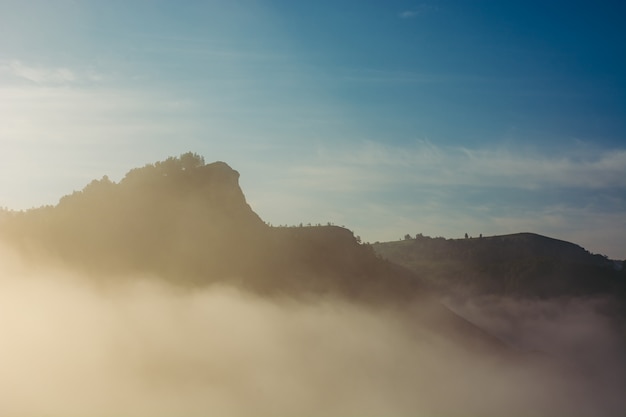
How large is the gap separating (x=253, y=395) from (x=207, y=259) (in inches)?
1223

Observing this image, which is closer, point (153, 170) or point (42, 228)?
point (42, 228)

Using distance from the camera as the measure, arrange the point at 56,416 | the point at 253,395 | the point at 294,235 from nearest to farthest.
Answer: the point at 56,416
the point at 253,395
the point at 294,235

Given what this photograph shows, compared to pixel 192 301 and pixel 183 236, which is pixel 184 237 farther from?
pixel 192 301

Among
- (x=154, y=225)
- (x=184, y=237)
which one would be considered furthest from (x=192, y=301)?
(x=154, y=225)

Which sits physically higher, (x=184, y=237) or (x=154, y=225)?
(x=154, y=225)

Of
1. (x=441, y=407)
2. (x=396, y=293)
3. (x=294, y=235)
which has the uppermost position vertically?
(x=294, y=235)

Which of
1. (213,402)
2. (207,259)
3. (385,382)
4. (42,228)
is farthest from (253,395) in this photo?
(42,228)

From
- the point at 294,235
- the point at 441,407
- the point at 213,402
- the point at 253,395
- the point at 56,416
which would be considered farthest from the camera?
the point at 441,407

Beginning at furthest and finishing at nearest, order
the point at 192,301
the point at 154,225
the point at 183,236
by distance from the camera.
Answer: the point at 192,301, the point at 183,236, the point at 154,225

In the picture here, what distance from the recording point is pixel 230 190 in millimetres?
160375

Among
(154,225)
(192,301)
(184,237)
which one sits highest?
(154,225)

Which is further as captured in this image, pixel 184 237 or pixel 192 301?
pixel 192 301

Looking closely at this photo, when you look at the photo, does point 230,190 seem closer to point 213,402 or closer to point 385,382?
point 213,402

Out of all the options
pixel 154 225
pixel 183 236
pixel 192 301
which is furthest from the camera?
pixel 192 301
